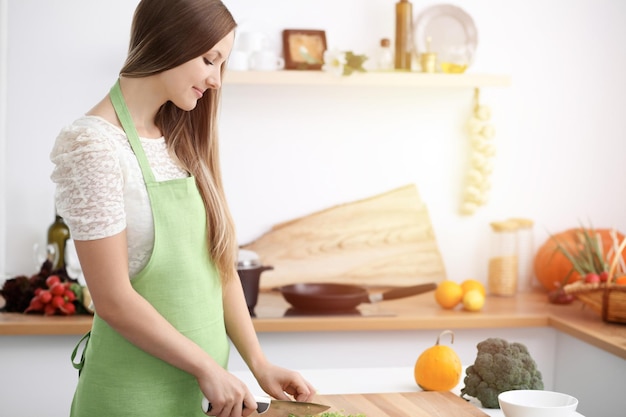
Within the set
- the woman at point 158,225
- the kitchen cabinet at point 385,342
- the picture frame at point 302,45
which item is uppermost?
the picture frame at point 302,45

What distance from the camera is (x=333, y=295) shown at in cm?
278

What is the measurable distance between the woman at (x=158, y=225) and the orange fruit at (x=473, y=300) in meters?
1.39

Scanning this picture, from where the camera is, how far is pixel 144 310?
1.33 metres

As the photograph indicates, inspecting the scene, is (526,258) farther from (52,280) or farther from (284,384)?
(284,384)

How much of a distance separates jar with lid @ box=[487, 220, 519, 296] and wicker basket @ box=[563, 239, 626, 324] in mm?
415

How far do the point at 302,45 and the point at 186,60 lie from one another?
5.69 feet

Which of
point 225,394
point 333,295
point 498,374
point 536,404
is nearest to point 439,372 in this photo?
point 498,374

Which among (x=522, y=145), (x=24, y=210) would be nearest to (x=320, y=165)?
(x=522, y=145)

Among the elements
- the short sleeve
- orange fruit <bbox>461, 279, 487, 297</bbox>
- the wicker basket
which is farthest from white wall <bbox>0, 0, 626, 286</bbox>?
the short sleeve

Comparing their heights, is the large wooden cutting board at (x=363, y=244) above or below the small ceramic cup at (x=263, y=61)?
below

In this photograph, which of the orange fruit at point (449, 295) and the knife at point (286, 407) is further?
the orange fruit at point (449, 295)

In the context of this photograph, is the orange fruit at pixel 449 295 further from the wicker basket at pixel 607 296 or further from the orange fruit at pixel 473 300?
the wicker basket at pixel 607 296

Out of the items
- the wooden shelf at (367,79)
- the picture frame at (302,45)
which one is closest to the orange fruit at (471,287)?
the wooden shelf at (367,79)

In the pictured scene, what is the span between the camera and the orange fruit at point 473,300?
111 inches
